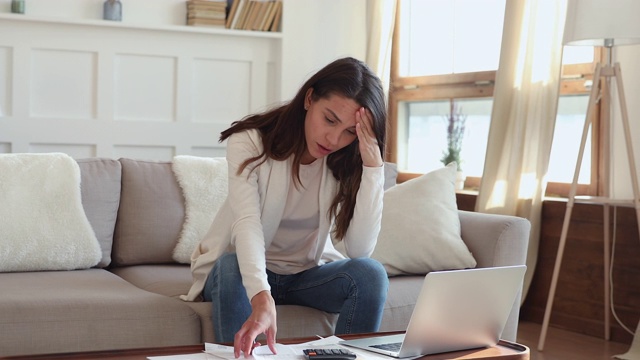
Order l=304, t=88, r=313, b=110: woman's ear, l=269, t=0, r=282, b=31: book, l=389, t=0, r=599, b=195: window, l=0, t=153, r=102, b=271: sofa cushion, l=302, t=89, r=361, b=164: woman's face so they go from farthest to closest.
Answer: l=269, t=0, r=282, b=31: book → l=389, t=0, r=599, b=195: window → l=0, t=153, r=102, b=271: sofa cushion → l=304, t=88, r=313, b=110: woman's ear → l=302, t=89, r=361, b=164: woman's face

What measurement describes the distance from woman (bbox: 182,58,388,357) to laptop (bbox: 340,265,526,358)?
1.38ft

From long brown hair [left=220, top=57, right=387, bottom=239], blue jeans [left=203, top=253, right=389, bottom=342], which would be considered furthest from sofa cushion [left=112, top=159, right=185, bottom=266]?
long brown hair [left=220, top=57, right=387, bottom=239]

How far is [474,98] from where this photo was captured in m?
4.59

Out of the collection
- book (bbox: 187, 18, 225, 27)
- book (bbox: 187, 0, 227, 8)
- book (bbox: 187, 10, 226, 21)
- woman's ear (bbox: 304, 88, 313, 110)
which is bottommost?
woman's ear (bbox: 304, 88, 313, 110)

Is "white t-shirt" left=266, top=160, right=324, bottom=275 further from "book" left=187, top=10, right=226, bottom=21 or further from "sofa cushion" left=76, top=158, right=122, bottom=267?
"book" left=187, top=10, right=226, bottom=21

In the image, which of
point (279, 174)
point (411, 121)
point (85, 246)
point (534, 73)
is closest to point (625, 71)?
point (534, 73)

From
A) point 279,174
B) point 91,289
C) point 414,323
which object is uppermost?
point 279,174

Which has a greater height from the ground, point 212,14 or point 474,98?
point 212,14

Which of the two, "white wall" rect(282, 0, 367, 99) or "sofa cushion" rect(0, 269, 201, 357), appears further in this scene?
"white wall" rect(282, 0, 367, 99)

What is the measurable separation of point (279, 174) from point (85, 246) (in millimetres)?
844

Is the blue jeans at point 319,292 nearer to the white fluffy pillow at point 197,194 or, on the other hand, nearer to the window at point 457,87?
the white fluffy pillow at point 197,194

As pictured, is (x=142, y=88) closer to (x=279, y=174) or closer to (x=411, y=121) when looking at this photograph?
(x=411, y=121)

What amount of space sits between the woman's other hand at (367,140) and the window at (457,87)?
1.95 metres

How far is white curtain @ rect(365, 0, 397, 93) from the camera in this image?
5.07 m
